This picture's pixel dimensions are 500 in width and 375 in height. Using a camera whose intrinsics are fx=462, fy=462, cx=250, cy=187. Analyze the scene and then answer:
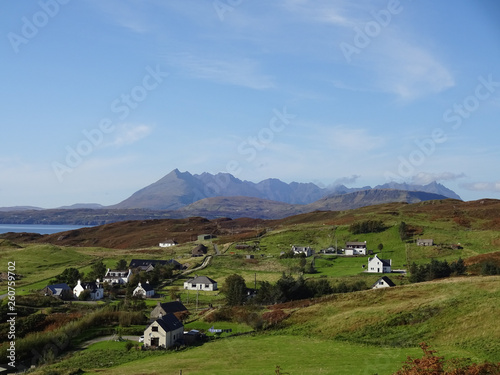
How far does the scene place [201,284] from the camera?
86750 millimetres

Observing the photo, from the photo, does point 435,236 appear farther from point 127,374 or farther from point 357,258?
point 127,374

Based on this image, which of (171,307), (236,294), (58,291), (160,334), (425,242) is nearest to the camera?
(160,334)

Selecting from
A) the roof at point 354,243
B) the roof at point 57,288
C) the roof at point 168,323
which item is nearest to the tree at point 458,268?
the roof at point 354,243

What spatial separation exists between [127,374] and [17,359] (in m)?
15.1

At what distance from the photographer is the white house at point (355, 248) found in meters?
112

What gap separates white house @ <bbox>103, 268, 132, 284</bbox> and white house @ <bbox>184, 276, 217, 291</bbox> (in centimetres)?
1624

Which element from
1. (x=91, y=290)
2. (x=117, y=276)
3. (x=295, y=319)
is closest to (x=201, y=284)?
(x=91, y=290)

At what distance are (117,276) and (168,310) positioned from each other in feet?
140

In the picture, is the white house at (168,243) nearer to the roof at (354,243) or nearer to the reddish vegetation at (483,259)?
the roof at (354,243)

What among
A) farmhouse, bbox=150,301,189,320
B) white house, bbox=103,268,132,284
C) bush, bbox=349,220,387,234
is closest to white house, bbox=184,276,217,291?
white house, bbox=103,268,132,284

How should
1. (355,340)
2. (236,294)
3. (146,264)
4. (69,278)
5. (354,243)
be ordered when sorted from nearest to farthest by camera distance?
(355,340) → (236,294) → (69,278) → (146,264) → (354,243)

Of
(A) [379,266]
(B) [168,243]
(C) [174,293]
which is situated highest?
(B) [168,243]

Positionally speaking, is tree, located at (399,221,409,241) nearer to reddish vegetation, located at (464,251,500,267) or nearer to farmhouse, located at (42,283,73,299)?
reddish vegetation, located at (464,251,500,267)

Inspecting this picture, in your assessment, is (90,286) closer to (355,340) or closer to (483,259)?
(355,340)
